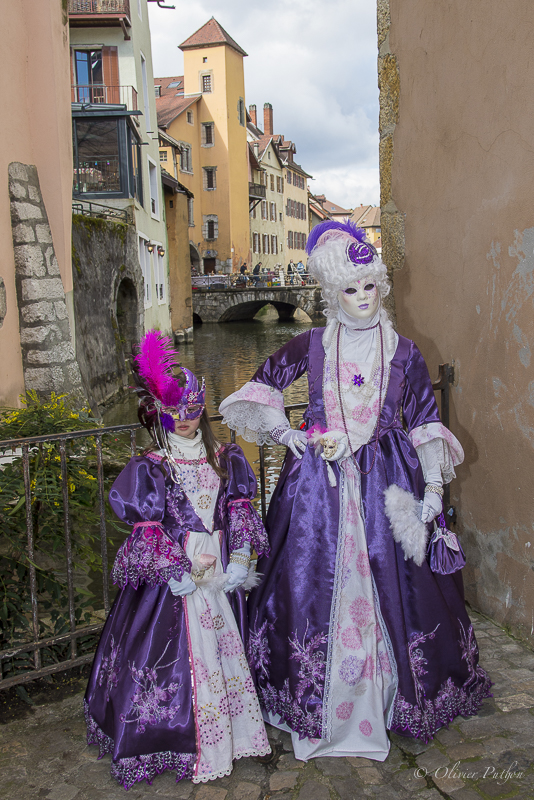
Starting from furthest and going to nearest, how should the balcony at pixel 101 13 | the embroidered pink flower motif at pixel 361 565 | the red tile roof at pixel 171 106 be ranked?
the red tile roof at pixel 171 106, the balcony at pixel 101 13, the embroidered pink flower motif at pixel 361 565

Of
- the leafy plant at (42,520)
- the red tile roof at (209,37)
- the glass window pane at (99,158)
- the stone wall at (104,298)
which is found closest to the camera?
the leafy plant at (42,520)

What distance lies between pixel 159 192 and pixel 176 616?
21351 millimetres

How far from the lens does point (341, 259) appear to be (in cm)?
244

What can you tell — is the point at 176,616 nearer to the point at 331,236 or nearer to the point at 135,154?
the point at 331,236

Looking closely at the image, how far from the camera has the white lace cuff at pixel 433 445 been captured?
2469 mm

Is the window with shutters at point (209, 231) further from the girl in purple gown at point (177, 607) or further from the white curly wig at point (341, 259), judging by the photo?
the girl in purple gown at point (177, 607)

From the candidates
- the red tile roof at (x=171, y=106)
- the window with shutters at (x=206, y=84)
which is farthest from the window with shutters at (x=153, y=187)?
the window with shutters at (x=206, y=84)

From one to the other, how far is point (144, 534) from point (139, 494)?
0.43 ft

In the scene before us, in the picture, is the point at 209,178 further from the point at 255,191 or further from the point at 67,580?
the point at 67,580

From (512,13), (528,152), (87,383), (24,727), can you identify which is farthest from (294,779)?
(87,383)

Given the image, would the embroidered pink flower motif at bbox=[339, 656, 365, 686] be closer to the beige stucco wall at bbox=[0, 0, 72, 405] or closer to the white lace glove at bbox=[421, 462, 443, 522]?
the white lace glove at bbox=[421, 462, 443, 522]

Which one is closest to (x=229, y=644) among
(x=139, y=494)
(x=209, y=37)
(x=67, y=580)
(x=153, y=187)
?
(x=139, y=494)

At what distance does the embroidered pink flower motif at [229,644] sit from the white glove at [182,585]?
28 centimetres

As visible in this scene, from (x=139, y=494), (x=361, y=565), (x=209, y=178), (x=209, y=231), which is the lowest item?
(x=361, y=565)
